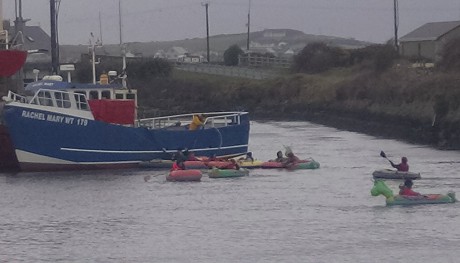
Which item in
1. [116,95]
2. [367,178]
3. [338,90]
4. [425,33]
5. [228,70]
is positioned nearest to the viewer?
[367,178]

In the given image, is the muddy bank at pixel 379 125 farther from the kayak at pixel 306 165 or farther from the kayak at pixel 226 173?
the kayak at pixel 226 173

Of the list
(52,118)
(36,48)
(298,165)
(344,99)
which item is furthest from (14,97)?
(36,48)

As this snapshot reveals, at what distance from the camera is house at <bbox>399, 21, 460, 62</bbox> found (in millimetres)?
81125

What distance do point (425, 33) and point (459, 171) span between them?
159 feet

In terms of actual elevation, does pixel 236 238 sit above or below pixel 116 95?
below

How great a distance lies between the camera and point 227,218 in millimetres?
32031

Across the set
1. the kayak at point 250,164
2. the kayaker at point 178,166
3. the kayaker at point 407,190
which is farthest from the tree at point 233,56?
the kayaker at point 407,190

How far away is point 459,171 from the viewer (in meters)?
41.5

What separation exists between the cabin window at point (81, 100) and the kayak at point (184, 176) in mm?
4769

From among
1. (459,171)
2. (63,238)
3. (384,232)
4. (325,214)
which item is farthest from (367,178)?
(63,238)

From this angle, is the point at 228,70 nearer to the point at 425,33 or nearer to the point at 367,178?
the point at 425,33

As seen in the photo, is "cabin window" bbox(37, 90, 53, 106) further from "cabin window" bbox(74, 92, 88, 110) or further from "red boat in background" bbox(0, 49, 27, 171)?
"red boat in background" bbox(0, 49, 27, 171)

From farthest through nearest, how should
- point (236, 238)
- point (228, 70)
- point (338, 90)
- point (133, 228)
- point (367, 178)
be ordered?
point (228, 70) < point (338, 90) < point (367, 178) < point (133, 228) < point (236, 238)

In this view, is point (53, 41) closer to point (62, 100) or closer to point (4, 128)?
point (62, 100)
